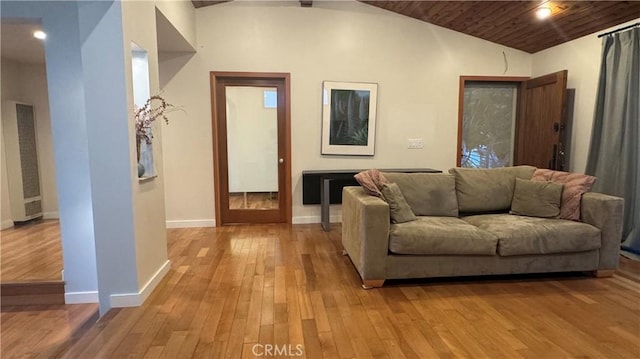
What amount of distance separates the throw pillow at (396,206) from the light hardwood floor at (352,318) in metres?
0.52

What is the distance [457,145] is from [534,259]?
240 cm

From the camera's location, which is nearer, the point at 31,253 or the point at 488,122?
the point at 31,253

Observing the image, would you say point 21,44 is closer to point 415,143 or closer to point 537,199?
point 415,143

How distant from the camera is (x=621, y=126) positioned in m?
3.47

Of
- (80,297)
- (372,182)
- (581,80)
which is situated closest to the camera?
(80,297)

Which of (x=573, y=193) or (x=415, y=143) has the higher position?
(x=415, y=143)

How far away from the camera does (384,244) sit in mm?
2562

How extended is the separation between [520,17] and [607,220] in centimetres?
248

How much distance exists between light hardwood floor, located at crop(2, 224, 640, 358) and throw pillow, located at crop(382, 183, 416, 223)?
52 cm

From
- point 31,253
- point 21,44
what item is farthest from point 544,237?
point 21,44

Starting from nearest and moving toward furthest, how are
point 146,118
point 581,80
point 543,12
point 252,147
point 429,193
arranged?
point 146,118 < point 429,193 < point 543,12 < point 581,80 < point 252,147

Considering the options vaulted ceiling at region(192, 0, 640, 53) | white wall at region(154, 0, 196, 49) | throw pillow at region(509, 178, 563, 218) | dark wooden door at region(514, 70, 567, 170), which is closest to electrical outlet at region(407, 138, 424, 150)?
dark wooden door at region(514, 70, 567, 170)

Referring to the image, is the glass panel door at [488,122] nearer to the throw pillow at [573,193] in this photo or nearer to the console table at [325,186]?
the console table at [325,186]

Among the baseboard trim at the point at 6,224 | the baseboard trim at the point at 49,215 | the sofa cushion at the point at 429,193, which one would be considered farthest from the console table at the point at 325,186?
the baseboard trim at the point at 6,224
